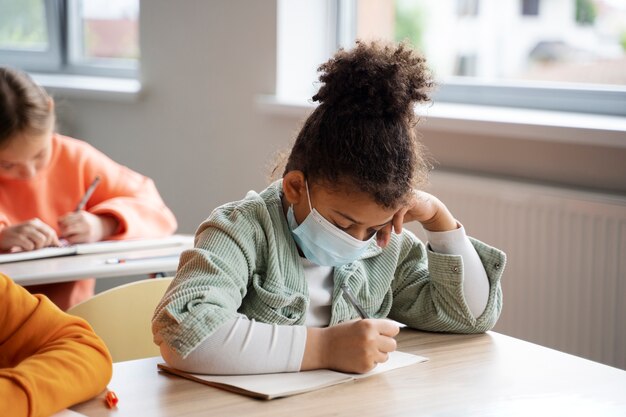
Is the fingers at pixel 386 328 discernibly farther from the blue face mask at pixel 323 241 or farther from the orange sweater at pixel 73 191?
the orange sweater at pixel 73 191

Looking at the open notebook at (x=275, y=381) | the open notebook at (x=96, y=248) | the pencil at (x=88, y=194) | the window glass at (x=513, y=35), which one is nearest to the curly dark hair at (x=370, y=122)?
the open notebook at (x=275, y=381)

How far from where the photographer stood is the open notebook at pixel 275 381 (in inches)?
47.9

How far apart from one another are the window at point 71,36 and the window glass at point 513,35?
57.6 inches

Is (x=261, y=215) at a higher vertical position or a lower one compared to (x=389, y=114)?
lower

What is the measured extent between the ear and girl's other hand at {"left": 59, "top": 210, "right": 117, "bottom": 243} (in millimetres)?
1191

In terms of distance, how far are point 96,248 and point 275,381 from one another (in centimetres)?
119

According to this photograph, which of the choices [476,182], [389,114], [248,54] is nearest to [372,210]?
[389,114]

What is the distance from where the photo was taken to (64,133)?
13.9ft

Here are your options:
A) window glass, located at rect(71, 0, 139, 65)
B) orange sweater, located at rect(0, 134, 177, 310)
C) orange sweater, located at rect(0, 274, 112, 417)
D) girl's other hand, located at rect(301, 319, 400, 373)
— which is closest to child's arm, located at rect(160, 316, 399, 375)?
girl's other hand, located at rect(301, 319, 400, 373)

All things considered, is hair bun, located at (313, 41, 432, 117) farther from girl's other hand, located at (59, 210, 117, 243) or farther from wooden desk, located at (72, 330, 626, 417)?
girl's other hand, located at (59, 210, 117, 243)

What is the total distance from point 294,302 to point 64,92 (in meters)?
3.06

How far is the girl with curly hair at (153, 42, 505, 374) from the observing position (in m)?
1.29

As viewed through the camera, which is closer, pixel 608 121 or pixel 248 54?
pixel 608 121

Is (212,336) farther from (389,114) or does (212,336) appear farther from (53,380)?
(389,114)
